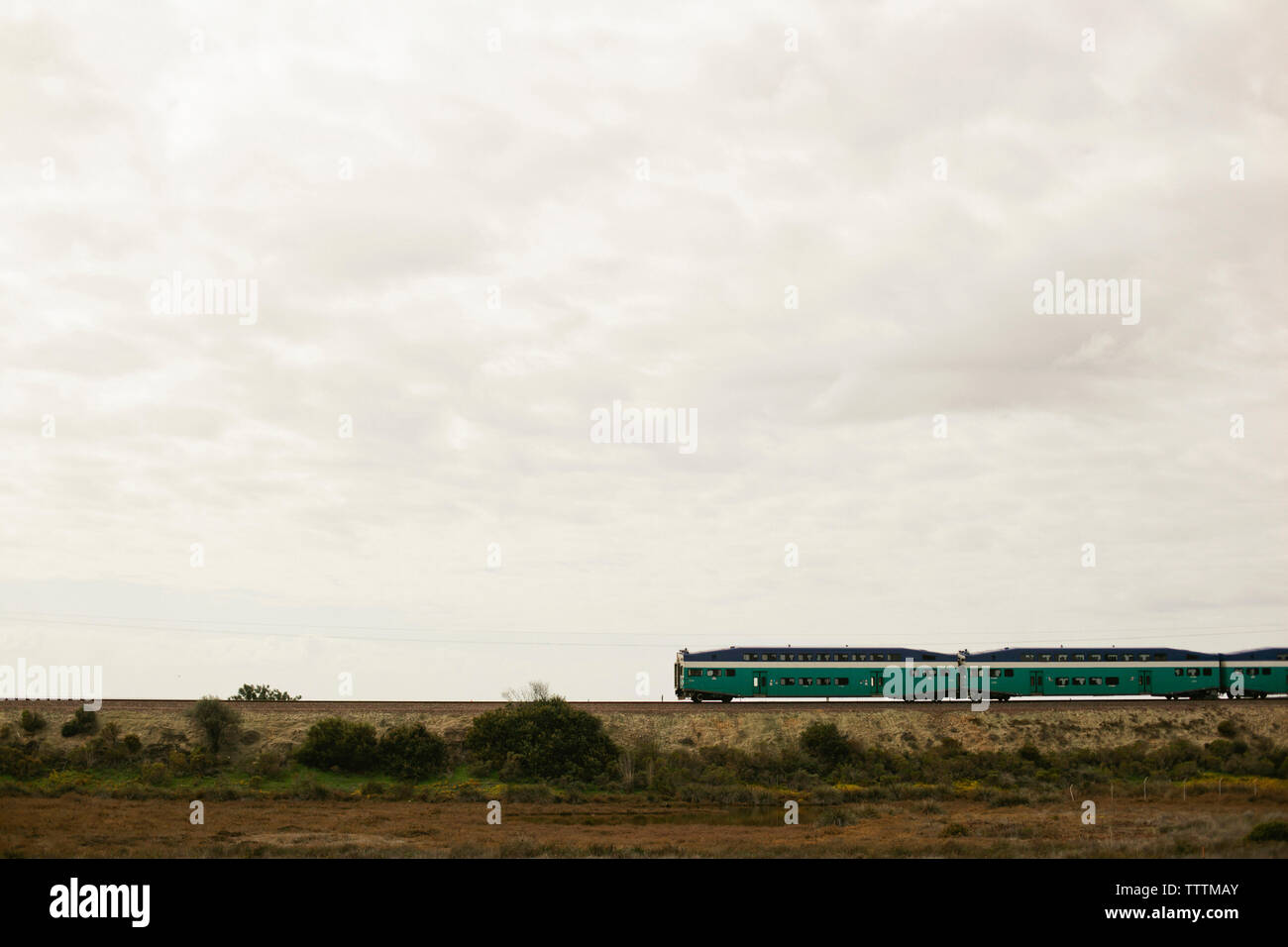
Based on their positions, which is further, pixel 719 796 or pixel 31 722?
pixel 31 722

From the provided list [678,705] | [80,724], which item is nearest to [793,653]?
[678,705]

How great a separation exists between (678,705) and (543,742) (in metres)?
10.6

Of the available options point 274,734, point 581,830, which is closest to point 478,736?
point 274,734

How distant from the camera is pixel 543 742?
5703 centimetres

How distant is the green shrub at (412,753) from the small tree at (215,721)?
8.31 meters

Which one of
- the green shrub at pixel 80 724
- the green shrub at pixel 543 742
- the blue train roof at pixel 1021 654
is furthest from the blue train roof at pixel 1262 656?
the green shrub at pixel 80 724

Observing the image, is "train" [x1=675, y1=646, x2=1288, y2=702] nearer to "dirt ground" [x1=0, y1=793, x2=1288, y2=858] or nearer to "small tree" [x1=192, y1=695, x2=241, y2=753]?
"dirt ground" [x1=0, y1=793, x2=1288, y2=858]

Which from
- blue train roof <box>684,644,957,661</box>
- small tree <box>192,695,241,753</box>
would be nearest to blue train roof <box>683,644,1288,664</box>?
blue train roof <box>684,644,957,661</box>

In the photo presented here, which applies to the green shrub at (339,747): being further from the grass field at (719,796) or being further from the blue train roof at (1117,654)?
the blue train roof at (1117,654)

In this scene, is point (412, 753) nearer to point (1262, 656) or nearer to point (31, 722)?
point (31, 722)

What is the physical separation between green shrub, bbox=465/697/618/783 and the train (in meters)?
11.9

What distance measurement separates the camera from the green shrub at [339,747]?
5525 centimetres
